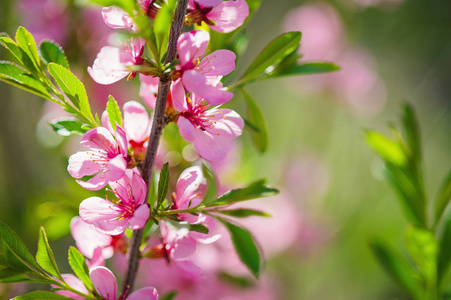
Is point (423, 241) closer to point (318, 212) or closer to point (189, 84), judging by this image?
point (189, 84)

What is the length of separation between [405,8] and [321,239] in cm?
132

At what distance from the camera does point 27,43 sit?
423mm

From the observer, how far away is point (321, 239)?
1.21 metres

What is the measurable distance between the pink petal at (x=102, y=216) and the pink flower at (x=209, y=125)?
9 centimetres

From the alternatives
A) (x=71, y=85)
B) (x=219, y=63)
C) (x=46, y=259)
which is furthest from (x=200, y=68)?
(x=46, y=259)

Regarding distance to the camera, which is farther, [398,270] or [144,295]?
[398,270]

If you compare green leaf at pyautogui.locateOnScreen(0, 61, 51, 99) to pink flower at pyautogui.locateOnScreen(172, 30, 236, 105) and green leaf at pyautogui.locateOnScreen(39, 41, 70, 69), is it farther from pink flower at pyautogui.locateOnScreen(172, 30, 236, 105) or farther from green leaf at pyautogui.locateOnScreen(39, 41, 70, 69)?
pink flower at pyautogui.locateOnScreen(172, 30, 236, 105)

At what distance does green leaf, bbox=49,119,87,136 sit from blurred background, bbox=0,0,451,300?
6.1 inches

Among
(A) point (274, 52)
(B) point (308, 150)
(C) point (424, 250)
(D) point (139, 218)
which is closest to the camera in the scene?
(D) point (139, 218)

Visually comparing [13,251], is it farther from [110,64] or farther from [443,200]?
[443,200]

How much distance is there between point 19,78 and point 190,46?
173mm

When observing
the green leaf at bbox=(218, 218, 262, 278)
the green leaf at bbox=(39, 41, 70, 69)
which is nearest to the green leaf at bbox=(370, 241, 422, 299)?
the green leaf at bbox=(218, 218, 262, 278)

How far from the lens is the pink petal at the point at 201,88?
1.16 ft

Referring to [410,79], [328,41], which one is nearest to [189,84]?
[328,41]
